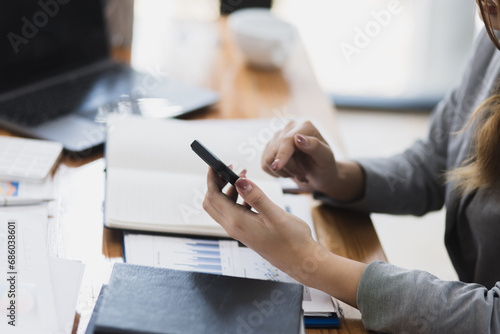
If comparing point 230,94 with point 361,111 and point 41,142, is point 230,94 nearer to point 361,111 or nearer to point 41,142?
point 41,142

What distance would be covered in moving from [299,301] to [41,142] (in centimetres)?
54

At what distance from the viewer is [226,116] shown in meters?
1.17

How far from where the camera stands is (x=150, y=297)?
2.06 ft

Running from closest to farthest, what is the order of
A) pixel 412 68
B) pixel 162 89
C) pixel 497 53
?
pixel 497 53 → pixel 162 89 → pixel 412 68

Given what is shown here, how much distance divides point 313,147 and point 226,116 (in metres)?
0.33

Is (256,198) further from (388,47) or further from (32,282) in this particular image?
(388,47)

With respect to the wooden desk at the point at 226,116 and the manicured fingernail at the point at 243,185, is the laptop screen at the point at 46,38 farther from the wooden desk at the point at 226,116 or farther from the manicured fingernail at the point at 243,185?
the manicured fingernail at the point at 243,185

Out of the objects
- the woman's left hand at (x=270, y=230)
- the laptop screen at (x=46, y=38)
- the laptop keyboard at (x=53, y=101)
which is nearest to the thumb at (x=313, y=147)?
the woman's left hand at (x=270, y=230)

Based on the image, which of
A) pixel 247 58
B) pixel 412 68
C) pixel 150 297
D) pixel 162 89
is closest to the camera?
pixel 150 297

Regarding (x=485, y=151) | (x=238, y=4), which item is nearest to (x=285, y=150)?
(x=485, y=151)

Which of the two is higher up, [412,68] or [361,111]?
[412,68]

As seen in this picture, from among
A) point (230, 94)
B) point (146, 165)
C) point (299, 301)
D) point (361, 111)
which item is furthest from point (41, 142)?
point (361, 111)

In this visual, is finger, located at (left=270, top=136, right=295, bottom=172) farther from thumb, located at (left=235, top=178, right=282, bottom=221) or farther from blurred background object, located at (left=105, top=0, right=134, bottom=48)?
blurred background object, located at (left=105, top=0, right=134, bottom=48)

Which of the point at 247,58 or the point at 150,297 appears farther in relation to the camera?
the point at 247,58
